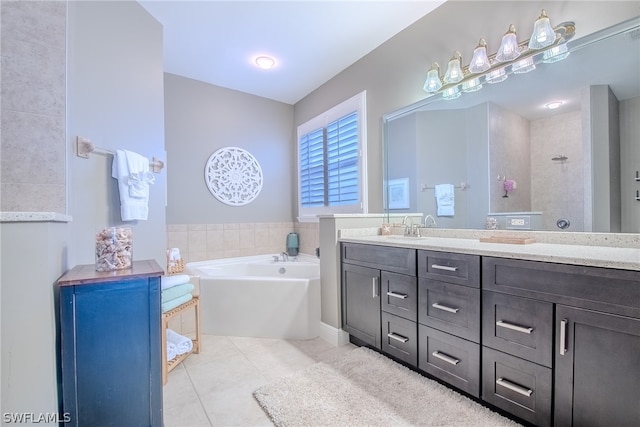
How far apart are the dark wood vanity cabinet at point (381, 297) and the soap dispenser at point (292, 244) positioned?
1.65 metres

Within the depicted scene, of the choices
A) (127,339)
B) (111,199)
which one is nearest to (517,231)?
(127,339)

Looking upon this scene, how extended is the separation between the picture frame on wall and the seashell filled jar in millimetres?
2059

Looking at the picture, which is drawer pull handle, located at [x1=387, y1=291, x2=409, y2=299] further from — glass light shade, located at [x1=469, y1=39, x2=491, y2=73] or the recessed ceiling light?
the recessed ceiling light

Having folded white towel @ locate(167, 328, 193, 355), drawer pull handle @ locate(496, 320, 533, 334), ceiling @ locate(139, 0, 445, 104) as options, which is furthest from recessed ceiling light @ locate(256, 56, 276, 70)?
drawer pull handle @ locate(496, 320, 533, 334)

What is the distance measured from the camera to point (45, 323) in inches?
41.4

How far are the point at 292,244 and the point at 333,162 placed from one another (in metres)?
1.25

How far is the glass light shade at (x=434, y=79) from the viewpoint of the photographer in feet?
7.13

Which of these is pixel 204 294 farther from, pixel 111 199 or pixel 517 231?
pixel 517 231

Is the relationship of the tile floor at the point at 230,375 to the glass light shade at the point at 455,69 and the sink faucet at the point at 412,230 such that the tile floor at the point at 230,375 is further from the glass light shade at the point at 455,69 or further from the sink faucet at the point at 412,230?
the glass light shade at the point at 455,69

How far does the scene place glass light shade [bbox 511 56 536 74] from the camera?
1.74m

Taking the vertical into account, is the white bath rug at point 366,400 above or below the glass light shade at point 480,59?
below

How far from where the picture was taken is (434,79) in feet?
7.14

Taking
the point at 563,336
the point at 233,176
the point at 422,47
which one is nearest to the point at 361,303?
the point at 563,336

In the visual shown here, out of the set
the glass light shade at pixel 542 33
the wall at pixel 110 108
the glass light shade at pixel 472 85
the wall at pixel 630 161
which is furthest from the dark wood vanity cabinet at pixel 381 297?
the wall at pixel 110 108
